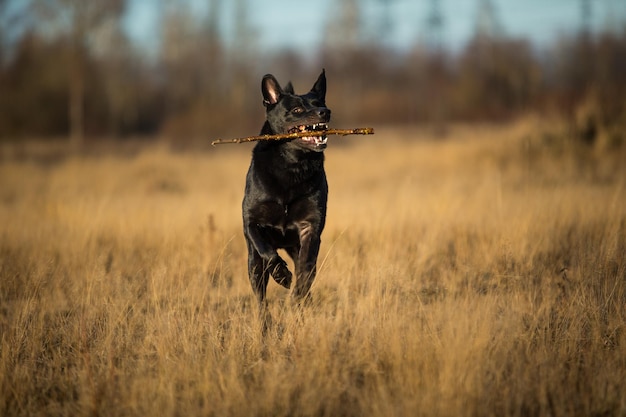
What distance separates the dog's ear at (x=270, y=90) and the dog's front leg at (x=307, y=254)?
1.04m

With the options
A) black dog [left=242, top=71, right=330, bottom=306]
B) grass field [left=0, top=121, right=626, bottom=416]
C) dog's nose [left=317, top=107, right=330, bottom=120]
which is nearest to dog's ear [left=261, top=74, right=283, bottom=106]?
black dog [left=242, top=71, right=330, bottom=306]

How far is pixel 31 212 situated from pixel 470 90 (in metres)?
31.7

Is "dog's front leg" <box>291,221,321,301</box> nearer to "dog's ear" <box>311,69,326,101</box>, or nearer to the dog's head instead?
the dog's head

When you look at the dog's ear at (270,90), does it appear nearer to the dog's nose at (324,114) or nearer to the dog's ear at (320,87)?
the dog's ear at (320,87)

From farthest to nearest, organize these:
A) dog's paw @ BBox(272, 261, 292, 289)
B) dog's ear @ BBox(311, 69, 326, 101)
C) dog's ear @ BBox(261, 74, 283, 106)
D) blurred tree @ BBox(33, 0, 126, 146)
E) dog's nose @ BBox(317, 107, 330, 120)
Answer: blurred tree @ BBox(33, 0, 126, 146) < dog's ear @ BBox(311, 69, 326, 101) < dog's ear @ BBox(261, 74, 283, 106) < dog's nose @ BBox(317, 107, 330, 120) < dog's paw @ BBox(272, 261, 292, 289)

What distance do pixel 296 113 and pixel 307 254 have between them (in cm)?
108

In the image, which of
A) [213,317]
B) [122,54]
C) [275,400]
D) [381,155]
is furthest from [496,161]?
[122,54]

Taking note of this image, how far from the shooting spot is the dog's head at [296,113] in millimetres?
4609

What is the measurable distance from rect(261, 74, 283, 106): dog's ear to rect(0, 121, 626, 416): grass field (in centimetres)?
114

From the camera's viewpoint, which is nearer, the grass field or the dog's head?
the grass field

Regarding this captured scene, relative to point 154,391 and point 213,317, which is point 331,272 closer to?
point 213,317

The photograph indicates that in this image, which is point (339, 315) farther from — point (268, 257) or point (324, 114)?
point (324, 114)

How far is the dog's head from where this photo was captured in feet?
15.1

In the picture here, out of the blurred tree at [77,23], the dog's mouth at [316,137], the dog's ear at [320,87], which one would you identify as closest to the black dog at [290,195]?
the dog's mouth at [316,137]
